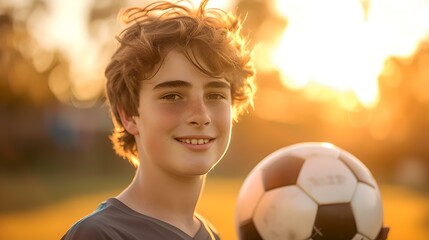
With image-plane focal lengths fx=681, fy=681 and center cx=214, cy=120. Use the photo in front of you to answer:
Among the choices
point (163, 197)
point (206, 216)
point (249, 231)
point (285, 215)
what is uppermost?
point (163, 197)

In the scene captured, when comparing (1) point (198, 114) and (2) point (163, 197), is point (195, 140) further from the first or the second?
(2) point (163, 197)

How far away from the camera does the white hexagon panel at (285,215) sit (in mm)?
3824

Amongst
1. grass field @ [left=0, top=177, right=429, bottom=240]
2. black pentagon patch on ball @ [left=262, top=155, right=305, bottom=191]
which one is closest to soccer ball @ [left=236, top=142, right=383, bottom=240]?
black pentagon patch on ball @ [left=262, top=155, right=305, bottom=191]

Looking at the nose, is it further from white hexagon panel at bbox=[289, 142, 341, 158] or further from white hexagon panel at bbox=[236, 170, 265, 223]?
white hexagon panel at bbox=[289, 142, 341, 158]

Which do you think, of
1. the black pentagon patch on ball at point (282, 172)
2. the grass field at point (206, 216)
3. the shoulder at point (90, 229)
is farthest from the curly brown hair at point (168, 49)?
the grass field at point (206, 216)

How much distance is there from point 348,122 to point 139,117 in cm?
3925

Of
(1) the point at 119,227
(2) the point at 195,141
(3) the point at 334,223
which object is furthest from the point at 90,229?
(3) the point at 334,223

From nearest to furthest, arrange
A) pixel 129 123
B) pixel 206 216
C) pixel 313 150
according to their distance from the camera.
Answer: pixel 129 123, pixel 313 150, pixel 206 216

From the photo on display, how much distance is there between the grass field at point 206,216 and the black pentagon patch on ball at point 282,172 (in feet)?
24.0

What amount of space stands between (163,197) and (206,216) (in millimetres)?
11948

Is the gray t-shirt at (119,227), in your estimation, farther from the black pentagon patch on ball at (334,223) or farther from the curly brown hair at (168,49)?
the black pentagon patch on ball at (334,223)

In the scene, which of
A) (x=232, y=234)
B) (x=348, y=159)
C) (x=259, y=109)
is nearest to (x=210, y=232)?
(x=348, y=159)

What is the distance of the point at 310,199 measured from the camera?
393cm

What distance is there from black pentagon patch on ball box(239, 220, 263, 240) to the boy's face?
0.49m
